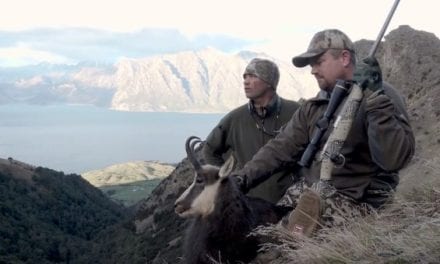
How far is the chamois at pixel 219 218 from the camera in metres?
5.42

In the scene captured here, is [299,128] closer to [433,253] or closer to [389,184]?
[389,184]

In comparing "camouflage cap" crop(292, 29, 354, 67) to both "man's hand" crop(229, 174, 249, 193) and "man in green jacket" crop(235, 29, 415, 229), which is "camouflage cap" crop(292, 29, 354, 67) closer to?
"man in green jacket" crop(235, 29, 415, 229)

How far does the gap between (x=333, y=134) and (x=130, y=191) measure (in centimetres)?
14605

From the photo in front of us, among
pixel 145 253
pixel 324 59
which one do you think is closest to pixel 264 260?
pixel 324 59

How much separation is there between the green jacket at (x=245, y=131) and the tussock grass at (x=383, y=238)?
7.80ft

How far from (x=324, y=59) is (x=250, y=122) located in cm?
254

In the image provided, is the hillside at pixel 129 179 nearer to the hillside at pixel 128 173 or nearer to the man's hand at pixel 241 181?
the hillside at pixel 128 173

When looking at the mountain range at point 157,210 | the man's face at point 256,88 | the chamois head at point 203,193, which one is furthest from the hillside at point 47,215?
the chamois head at point 203,193

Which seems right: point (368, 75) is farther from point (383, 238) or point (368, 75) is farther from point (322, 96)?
point (383, 238)

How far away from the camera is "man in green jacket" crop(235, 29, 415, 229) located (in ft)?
15.3

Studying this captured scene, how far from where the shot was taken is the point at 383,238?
3879 mm

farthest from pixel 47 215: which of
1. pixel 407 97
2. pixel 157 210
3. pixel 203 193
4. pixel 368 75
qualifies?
pixel 368 75

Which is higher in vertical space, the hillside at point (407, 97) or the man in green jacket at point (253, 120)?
the man in green jacket at point (253, 120)

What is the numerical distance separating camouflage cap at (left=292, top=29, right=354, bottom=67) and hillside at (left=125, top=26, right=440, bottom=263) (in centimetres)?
1151
